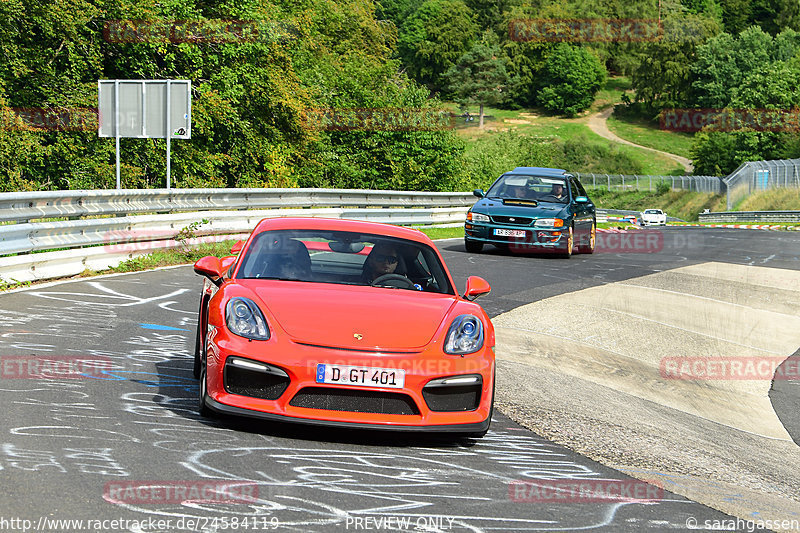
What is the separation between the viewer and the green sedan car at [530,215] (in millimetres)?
19906

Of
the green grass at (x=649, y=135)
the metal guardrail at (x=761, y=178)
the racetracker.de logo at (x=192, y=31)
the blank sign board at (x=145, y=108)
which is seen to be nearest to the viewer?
the blank sign board at (x=145, y=108)

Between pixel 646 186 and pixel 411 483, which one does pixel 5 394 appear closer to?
pixel 411 483

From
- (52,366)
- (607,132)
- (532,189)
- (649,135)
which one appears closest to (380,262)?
(52,366)

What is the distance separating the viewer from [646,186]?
94.8 metres

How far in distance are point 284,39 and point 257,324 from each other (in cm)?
2615

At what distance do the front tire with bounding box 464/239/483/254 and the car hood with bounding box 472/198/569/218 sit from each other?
637 millimetres

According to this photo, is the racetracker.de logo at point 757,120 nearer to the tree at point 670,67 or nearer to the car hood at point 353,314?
the tree at point 670,67

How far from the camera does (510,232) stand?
1992 cm

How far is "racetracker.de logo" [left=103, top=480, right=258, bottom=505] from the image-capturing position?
4227 mm

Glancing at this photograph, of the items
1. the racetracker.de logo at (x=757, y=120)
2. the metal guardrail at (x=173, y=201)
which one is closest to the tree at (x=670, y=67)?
the racetracker.de logo at (x=757, y=120)

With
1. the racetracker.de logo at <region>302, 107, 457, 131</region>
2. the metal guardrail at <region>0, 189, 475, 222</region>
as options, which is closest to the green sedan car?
the metal guardrail at <region>0, 189, 475, 222</region>

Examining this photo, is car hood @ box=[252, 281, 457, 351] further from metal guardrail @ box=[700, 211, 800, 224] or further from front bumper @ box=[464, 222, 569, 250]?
metal guardrail @ box=[700, 211, 800, 224]

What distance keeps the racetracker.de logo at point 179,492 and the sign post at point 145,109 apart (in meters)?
15.6

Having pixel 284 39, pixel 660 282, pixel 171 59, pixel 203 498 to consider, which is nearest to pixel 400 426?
pixel 203 498
